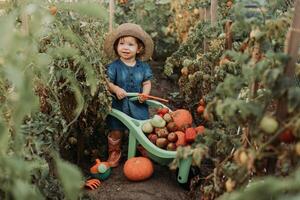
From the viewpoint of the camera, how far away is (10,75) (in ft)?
4.08

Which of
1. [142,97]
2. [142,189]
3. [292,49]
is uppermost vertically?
[292,49]

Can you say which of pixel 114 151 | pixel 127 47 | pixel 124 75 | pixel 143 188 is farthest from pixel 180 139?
pixel 127 47

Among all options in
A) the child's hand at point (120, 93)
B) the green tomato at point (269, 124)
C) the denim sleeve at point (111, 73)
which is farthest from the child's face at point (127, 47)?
the green tomato at point (269, 124)

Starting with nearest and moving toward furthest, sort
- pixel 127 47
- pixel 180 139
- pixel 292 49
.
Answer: pixel 292 49
pixel 180 139
pixel 127 47

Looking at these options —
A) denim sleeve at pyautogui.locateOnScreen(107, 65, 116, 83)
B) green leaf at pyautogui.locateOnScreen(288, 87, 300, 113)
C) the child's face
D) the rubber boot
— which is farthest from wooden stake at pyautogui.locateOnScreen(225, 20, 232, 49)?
green leaf at pyautogui.locateOnScreen(288, 87, 300, 113)

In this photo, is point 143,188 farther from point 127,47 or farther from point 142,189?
point 127,47

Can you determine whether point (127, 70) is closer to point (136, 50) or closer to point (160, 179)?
point (136, 50)

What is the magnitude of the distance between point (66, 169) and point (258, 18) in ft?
2.89

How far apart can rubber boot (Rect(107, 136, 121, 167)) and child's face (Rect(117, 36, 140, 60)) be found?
0.56m

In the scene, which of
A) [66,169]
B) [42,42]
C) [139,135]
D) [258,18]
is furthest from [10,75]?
[139,135]

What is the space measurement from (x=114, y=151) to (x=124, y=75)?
50cm

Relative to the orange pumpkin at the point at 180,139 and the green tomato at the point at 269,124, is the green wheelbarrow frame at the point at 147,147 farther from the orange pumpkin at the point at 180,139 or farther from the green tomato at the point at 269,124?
the green tomato at the point at 269,124

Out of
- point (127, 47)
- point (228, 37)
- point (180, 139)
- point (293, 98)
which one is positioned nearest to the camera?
point (293, 98)

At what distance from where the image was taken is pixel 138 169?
266 centimetres
